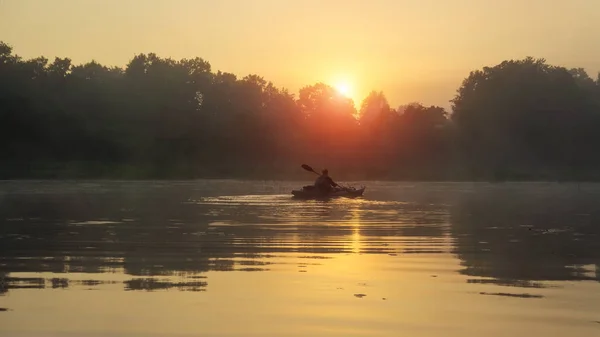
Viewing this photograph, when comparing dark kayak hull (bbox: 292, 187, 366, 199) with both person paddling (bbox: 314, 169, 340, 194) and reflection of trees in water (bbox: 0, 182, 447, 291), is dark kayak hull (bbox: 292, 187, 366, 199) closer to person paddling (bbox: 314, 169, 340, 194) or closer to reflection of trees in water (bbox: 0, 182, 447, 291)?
person paddling (bbox: 314, 169, 340, 194)

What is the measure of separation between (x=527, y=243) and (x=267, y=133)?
Answer: 71160mm

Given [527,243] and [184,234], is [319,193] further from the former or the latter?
[527,243]

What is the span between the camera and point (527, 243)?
1717 centimetres

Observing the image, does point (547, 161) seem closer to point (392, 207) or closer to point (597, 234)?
point (392, 207)

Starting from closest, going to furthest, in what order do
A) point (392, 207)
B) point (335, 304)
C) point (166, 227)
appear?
point (335, 304) < point (166, 227) < point (392, 207)

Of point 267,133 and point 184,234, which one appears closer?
point 184,234

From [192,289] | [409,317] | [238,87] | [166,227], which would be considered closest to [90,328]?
[192,289]

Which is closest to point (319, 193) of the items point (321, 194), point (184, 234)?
point (321, 194)

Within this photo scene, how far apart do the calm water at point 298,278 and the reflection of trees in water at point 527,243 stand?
41 mm

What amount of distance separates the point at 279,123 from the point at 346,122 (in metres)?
17.0

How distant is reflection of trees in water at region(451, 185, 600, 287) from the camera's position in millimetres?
12531

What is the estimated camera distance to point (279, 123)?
9338cm

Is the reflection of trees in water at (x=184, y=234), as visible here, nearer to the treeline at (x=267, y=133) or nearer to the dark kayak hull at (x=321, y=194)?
the dark kayak hull at (x=321, y=194)

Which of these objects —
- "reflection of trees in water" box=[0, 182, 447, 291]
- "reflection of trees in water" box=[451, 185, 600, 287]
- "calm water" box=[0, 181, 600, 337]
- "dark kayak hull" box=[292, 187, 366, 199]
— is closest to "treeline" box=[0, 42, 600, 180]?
"dark kayak hull" box=[292, 187, 366, 199]
